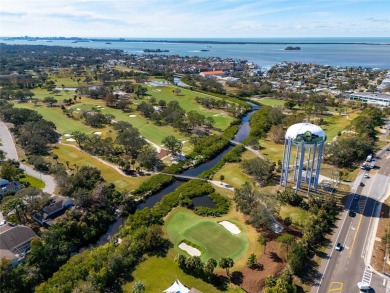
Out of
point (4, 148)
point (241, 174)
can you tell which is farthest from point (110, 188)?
point (4, 148)

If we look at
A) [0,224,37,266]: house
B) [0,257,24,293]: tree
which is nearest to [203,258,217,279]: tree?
[0,257,24,293]: tree

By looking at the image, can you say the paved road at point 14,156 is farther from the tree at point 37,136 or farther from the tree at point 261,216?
the tree at point 261,216

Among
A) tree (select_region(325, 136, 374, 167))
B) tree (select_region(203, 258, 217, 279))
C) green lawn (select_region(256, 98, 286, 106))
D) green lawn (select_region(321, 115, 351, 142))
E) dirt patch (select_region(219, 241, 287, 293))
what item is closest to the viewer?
dirt patch (select_region(219, 241, 287, 293))

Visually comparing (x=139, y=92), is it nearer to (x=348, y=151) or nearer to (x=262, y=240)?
(x=348, y=151)

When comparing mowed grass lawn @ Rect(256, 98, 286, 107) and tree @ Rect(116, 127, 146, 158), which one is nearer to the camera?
tree @ Rect(116, 127, 146, 158)

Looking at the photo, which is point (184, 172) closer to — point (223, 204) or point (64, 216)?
point (223, 204)

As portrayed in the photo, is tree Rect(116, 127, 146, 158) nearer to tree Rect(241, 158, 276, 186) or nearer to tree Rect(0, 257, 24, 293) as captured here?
tree Rect(241, 158, 276, 186)
